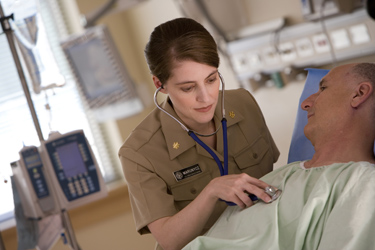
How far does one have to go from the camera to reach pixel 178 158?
6.14ft

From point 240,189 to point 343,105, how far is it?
0.46m

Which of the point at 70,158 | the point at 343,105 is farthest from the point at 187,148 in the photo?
the point at 70,158

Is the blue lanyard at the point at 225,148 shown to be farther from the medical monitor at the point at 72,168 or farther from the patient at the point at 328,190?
the medical monitor at the point at 72,168

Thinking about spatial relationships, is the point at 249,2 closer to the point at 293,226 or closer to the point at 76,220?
the point at 293,226

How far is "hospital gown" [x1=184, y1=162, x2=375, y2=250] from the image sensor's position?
1271 millimetres

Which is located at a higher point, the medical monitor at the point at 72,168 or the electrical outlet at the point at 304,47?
the electrical outlet at the point at 304,47

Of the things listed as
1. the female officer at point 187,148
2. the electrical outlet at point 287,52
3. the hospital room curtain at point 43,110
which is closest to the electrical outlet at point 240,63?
the electrical outlet at point 287,52

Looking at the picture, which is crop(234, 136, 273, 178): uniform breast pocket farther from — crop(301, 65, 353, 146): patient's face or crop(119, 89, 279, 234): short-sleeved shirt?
crop(301, 65, 353, 146): patient's face

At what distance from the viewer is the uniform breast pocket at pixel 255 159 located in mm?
1915

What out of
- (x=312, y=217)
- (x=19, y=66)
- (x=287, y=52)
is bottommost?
(x=312, y=217)

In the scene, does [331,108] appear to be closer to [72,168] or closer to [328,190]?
[328,190]

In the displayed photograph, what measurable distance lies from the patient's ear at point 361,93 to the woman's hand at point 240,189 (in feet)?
1.33

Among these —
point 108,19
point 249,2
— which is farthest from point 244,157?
point 108,19

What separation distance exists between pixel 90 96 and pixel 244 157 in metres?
1.52
